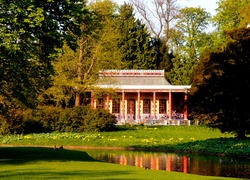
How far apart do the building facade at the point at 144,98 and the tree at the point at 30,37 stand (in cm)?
3080

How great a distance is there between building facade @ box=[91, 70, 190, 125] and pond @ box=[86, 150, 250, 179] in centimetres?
2284

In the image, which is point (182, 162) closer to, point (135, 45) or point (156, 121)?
point (156, 121)

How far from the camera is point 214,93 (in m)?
28.6

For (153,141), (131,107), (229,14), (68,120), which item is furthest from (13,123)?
(229,14)

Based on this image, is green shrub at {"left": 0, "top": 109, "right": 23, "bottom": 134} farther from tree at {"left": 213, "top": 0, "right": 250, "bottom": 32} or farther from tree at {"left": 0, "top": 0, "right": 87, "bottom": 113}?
tree at {"left": 213, "top": 0, "right": 250, "bottom": 32}

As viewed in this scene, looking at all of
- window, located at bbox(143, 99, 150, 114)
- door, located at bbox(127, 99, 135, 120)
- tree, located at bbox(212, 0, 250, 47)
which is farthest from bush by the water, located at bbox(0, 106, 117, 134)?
tree, located at bbox(212, 0, 250, 47)

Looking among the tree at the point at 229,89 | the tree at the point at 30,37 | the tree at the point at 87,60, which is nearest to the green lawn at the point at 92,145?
the tree at the point at 229,89

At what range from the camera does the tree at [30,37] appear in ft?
53.3

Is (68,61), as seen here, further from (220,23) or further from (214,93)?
(220,23)

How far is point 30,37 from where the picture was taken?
16781mm

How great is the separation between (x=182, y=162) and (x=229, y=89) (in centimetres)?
793

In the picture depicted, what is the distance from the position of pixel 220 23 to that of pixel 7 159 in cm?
4673

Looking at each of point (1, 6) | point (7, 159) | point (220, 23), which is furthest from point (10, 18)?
point (220, 23)

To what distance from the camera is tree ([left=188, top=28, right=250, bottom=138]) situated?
28016 mm
